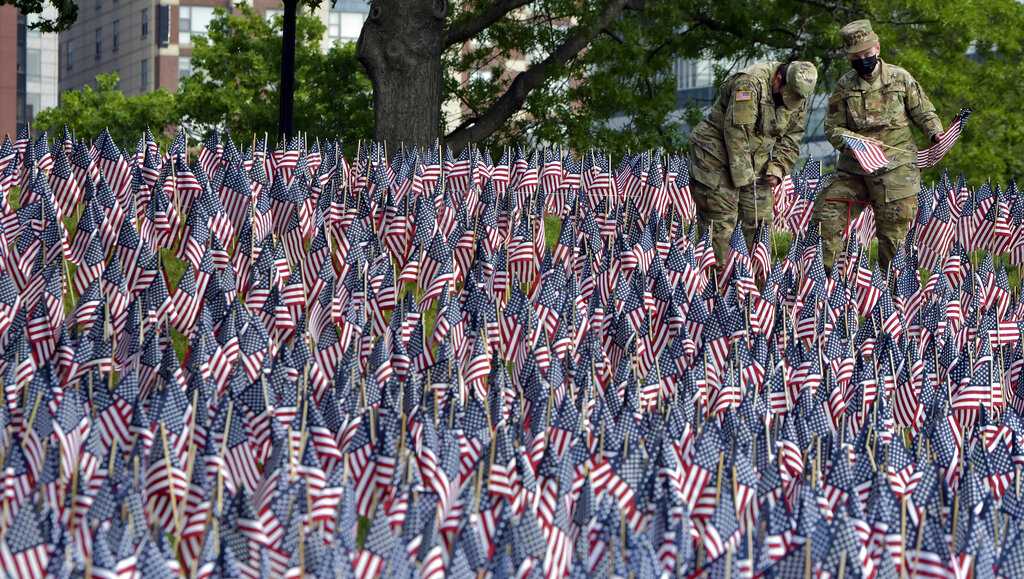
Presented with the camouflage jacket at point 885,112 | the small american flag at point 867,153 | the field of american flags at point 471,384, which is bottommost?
the field of american flags at point 471,384

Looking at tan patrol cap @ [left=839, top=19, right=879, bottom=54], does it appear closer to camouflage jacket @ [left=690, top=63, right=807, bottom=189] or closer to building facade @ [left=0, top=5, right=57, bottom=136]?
camouflage jacket @ [left=690, top=63, right=807, bottom=189]

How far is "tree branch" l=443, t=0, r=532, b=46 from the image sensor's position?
23455mm

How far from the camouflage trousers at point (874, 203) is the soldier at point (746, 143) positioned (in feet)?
1.51

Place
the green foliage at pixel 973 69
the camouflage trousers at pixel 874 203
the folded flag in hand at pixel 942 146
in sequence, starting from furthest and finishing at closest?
the green foliage at pixel 973 69
the folded flag in hand at pixel 942 146
the camouflage trousers at pixel 874 203

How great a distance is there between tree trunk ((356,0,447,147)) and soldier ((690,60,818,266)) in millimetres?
6522

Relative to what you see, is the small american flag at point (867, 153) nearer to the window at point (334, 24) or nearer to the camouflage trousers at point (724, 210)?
the camouflage trousers at point (724, 210)

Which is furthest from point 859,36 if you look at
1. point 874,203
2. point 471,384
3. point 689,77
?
point 689,77

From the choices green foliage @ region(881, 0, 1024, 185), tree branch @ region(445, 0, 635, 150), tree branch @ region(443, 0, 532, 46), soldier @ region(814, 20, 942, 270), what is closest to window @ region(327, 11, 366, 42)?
green foliage @ region(881, 0, 1024, 185)

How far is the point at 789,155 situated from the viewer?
45.7 ft

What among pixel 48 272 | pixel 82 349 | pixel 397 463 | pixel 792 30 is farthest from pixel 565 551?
pixel 792 30

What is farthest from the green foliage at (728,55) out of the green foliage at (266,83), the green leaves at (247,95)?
the green leaves at (247,95)

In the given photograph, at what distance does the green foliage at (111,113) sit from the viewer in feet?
158

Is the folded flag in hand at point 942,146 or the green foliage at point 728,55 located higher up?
the green foliage at point 728,55

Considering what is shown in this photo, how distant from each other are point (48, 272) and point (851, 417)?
18.5 feet
